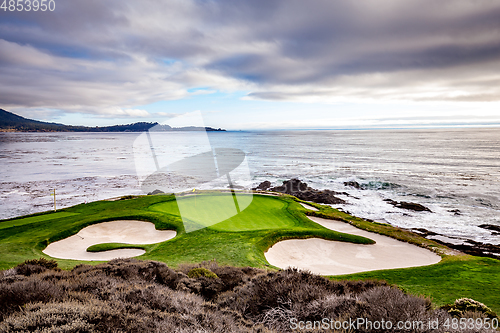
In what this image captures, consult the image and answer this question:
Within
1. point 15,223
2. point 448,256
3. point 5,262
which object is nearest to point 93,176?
point 15,223

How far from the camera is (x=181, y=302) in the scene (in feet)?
16.9

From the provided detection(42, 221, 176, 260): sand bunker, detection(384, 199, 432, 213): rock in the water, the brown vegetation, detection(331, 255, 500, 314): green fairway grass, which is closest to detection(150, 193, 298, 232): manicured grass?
detection(42, 221, 176, 260): sand bunker

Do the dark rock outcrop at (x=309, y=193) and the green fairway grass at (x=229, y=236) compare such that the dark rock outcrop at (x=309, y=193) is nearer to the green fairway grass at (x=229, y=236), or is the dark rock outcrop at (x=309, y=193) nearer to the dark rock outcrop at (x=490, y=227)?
the green fairway grass at (x=229, y=236)

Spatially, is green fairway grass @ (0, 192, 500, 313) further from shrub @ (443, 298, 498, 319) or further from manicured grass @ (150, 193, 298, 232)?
shrub @ (443, 298, 498, 319)

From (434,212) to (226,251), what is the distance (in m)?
21.1

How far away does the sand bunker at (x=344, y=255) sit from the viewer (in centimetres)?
1091

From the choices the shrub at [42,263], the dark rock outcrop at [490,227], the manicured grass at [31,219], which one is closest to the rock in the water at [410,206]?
the dark rock outcrop at [490,227]

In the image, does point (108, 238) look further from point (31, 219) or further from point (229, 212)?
point (229, 212)

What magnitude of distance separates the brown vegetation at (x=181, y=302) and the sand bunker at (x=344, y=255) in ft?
14.7

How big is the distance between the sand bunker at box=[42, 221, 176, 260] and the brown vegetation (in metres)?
4.39

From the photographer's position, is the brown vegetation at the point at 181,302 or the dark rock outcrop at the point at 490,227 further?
the dark rock outcrop at the point at 490,227

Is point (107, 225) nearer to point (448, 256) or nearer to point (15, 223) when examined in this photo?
point (15, 223)

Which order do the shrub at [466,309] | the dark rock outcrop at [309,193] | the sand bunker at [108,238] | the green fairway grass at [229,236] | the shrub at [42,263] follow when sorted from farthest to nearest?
the dark rock outcrop at [309,193] → the sand bunker at [108,238] → the green fairway grass at [229,236] → the shrub at [42,263] → the shrub at [466,309]

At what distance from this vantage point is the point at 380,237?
1403cm
